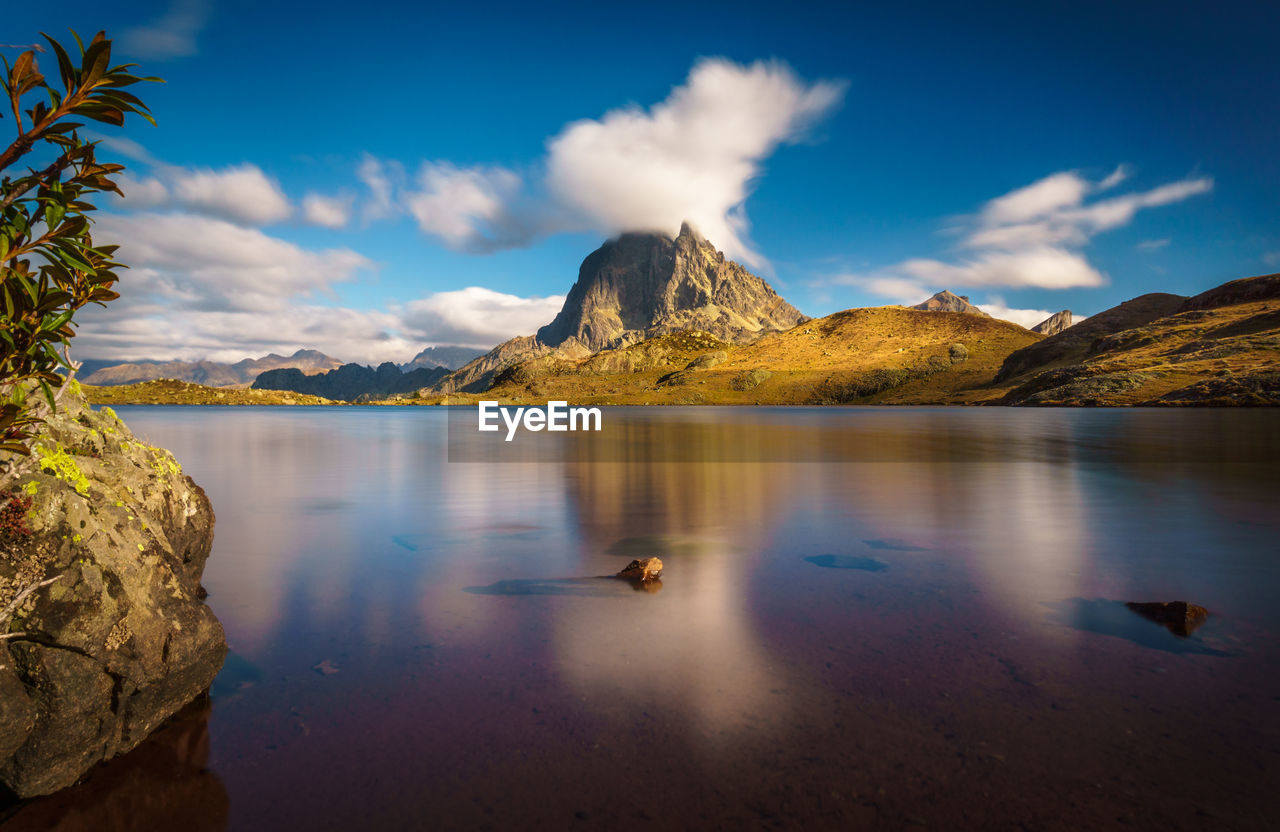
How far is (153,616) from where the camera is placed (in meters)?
7.29

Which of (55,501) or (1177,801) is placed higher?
(55,501)

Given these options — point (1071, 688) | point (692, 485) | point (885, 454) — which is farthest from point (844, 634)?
point (885, 454)

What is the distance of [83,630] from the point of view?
6.39 meters

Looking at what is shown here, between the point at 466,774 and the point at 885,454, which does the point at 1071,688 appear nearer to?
the point at 466,774

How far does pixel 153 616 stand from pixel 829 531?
17.0 meters

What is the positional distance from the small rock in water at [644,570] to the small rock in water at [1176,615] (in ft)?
30.9

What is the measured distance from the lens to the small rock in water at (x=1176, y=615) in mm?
10359

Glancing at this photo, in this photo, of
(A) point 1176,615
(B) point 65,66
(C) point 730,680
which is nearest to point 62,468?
(B) point 65,66

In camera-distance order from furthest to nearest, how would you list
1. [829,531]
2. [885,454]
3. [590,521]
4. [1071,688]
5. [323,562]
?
[885,454]
[590,521]
[829,531]
[323,562]
[1071,688]

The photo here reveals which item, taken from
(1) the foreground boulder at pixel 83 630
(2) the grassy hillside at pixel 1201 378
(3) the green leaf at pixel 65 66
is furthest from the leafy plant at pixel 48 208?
(2) the grassy hillside at pixel 1201 378

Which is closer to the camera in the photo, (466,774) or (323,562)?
(466,774)

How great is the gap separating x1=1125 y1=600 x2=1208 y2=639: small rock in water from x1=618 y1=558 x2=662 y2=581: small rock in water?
30.9 ft

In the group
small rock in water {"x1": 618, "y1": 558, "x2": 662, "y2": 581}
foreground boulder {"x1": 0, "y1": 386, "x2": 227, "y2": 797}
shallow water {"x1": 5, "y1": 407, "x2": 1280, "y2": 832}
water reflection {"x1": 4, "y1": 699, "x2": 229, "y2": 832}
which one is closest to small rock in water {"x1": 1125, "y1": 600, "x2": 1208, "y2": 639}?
shallow water {"x1": 5, "y1": 407, "x2": 1280, "y2": 832}

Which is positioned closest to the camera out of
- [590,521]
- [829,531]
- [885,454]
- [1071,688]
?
[1071,688]
